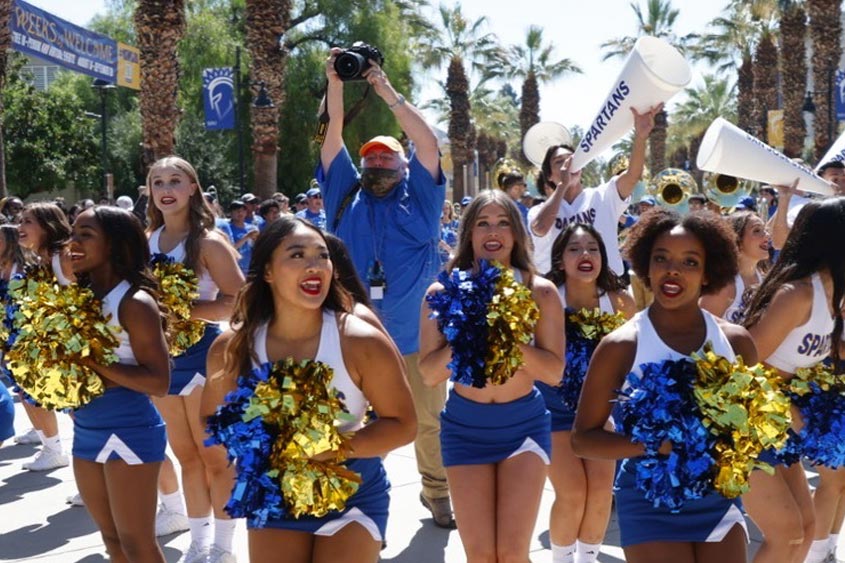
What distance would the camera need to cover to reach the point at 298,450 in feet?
9.14

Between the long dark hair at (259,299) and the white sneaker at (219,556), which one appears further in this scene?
the white sneaker at (219,556)

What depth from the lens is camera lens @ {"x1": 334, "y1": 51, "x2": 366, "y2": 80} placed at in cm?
495

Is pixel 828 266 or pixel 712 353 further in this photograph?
pixel 828 266

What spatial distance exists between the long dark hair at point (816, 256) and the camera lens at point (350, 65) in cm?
222

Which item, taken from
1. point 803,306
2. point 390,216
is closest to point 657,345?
point 803,306

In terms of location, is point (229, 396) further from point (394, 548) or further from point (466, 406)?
point (394, 548)

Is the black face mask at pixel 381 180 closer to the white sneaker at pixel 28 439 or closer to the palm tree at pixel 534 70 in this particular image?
the white sneaker at pixel 28 439

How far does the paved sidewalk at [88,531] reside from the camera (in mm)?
5238

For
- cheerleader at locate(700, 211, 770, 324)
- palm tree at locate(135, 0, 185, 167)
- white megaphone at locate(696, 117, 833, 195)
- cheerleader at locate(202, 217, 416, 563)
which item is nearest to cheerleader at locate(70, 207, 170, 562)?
cheerleader at locate(202, 217, 416, 563)

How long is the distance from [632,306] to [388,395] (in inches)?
93.8

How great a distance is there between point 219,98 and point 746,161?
17.3 m

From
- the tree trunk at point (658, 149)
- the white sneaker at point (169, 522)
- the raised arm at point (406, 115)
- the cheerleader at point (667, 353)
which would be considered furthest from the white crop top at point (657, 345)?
the tree trunk at point (658, 149)

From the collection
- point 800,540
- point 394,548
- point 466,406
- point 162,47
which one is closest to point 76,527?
point 394,548

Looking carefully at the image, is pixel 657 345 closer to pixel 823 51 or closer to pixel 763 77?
pixel 823 51
